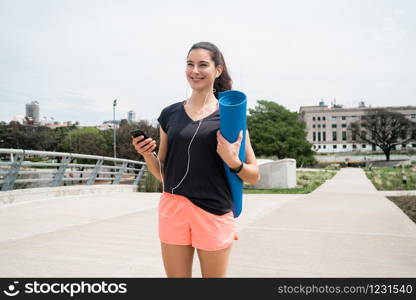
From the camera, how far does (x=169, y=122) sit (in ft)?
6.59

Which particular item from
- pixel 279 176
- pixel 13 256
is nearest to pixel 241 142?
pixel 13 256

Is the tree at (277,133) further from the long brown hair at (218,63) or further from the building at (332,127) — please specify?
the building at (332,127)

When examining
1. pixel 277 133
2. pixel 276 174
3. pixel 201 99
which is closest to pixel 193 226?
pixel 201 99

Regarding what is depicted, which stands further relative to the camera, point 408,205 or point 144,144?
point 408,205

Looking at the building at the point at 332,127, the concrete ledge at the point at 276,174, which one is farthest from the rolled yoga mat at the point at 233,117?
the building at the point at 332,127

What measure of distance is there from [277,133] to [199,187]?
3703cm

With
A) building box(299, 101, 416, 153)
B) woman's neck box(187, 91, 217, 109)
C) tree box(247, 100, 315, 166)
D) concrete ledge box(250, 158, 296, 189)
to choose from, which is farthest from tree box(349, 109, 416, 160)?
woman's neck box(187, 91, 217, 109)

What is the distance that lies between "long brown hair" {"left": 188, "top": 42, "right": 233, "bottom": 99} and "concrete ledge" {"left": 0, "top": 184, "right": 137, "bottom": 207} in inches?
289

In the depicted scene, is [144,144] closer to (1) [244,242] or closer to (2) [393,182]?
(1) [244,242]

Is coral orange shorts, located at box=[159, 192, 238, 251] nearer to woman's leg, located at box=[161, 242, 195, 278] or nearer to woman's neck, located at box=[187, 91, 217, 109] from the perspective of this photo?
woman's leg, located at box=[161, 242, 195, 278]

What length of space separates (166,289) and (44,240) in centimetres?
365

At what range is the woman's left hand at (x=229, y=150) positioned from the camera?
5.52 ft

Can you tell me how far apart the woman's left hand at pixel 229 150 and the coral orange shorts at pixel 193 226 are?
0.28m

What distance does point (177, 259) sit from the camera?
71.5 inches
